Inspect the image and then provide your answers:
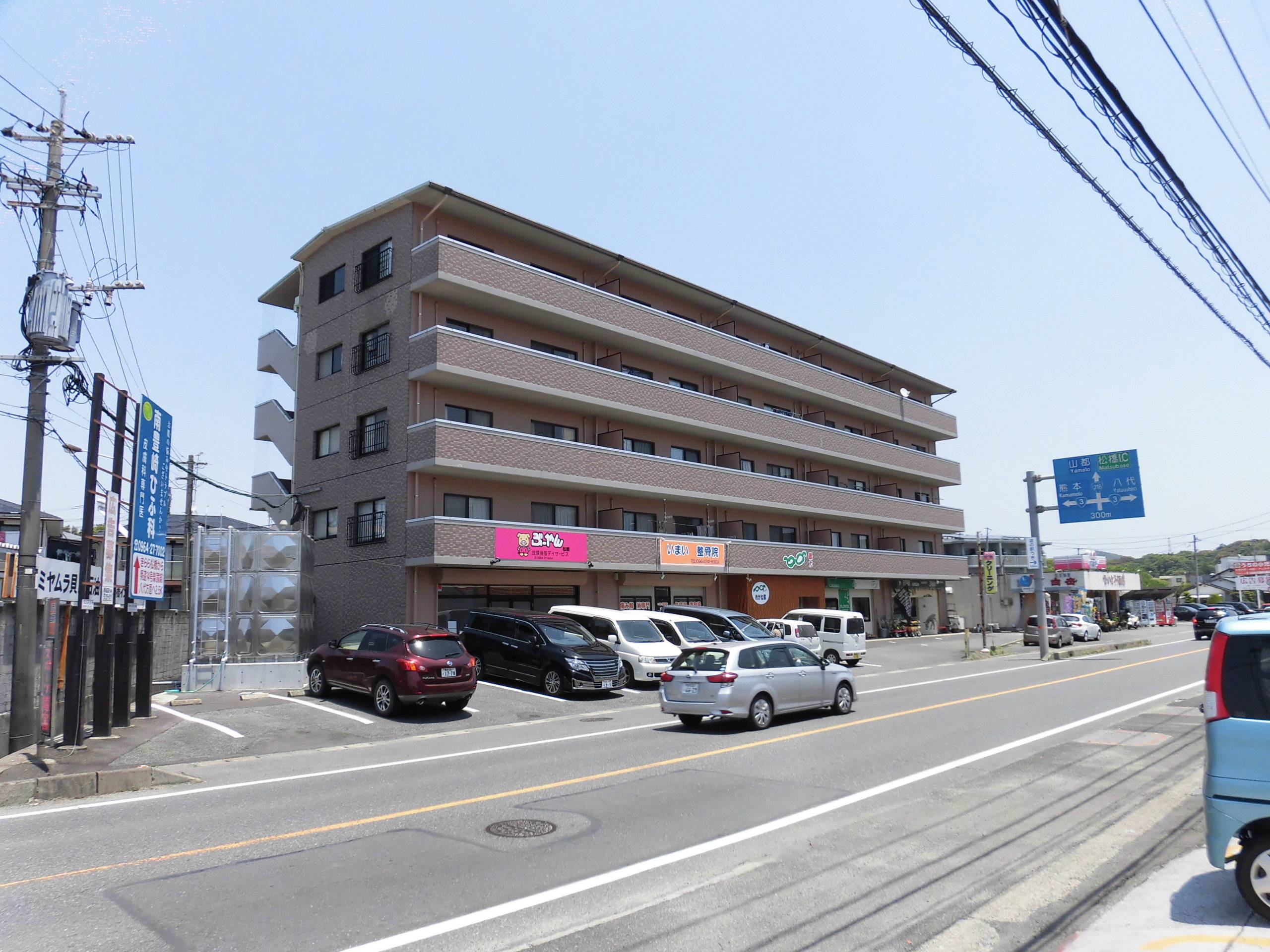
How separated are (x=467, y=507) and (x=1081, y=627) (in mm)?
36710

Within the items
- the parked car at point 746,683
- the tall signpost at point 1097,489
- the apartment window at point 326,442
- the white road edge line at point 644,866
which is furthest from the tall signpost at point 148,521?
the tall signpost at point 1097,489

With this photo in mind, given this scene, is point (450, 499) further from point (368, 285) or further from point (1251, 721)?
point (1251, 721)

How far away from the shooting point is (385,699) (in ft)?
54.8

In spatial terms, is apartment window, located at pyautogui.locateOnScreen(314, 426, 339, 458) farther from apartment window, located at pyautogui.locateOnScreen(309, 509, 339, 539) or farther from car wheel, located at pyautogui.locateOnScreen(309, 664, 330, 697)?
car wheel, located at pyautogui.locateOnScreen(309, 664, 330, 697)

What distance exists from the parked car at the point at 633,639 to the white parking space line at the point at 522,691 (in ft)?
6.22

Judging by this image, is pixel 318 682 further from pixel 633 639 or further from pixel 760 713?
pixel 760 713

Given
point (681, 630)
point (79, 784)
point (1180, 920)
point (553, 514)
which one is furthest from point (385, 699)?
point (1180, 920)

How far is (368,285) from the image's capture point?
29.2 meters

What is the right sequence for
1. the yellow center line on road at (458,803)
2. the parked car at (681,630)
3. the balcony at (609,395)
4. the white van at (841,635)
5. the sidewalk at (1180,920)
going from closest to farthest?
1. the sidewalk at (1180,920)
2. the yellow center line on road at (458,803)
3. the parked car at (681,630)
4. the balcony at (609,395)
5. the white van at (841,635)

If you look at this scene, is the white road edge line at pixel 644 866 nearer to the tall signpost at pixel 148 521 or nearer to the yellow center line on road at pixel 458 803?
the yellow center line on road at pixel 458 803

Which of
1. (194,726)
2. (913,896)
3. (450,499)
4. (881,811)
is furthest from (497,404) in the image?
(913,896)

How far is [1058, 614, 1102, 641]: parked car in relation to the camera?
1874 inches

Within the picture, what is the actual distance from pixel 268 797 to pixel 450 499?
1745cm

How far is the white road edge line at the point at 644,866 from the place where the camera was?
5254 mm
